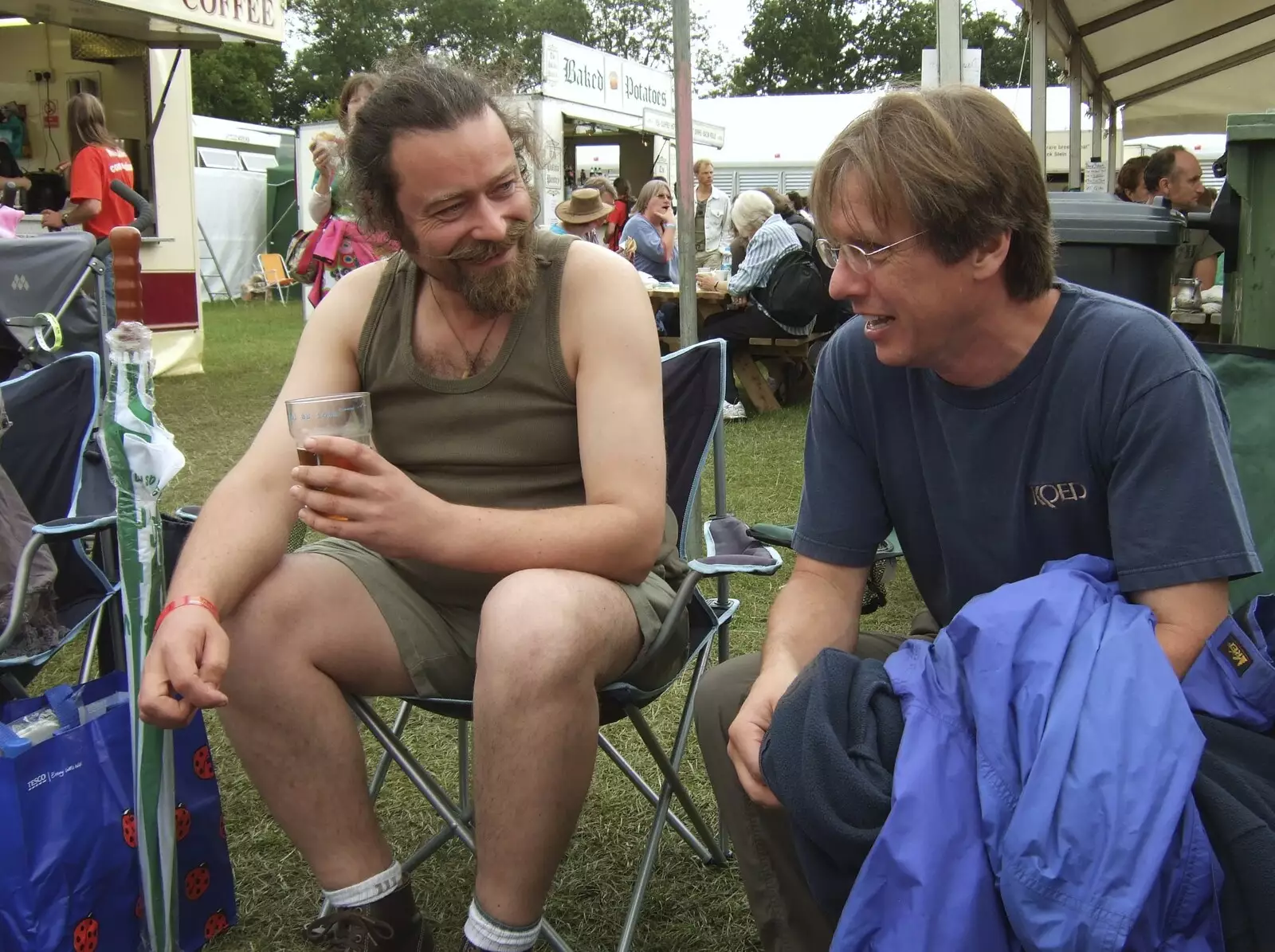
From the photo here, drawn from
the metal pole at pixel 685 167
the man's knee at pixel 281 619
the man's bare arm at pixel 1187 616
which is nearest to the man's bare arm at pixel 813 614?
the man's bare arm at pixel 1187 616

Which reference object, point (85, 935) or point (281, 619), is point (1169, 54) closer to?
point (281, 619)

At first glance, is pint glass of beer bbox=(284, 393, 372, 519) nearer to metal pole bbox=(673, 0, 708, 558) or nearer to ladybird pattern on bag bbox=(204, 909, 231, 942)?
ladybird pattern on bag bbox=(204, 909, 231, 942)

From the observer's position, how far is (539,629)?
1557mm

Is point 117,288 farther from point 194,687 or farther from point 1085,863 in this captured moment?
point 1085,863

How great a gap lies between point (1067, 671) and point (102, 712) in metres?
1.46

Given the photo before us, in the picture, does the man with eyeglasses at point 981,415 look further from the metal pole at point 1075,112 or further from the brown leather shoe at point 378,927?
the metal pole at point 1075,112

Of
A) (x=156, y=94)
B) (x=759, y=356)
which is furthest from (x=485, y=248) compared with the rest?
(x=156, y=94)

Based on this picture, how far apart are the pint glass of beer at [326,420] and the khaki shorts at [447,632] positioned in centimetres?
25

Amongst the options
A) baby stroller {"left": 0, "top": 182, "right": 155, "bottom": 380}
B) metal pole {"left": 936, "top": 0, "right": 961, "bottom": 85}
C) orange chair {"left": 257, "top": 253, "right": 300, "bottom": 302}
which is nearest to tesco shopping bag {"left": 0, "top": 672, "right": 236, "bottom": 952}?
baby stroller {"left": 0, "top": 182, "right": 155, "bottom": 380}

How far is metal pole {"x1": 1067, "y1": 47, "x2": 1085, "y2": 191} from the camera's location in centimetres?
898

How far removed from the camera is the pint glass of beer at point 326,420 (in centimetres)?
156

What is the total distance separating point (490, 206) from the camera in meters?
1.81

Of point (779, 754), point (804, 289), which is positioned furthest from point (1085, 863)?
point (804, 289)

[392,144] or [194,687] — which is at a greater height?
[392,144]
